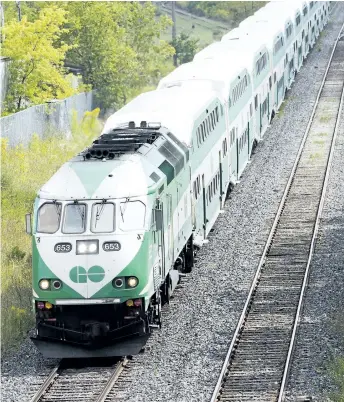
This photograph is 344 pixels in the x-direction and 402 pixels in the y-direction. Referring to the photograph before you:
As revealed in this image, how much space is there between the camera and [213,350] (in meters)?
16.8

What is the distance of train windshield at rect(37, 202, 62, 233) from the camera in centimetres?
1558

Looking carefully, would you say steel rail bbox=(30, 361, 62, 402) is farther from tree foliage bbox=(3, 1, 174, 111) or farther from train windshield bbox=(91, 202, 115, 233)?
tree foliage bbox=(3, 1, 174, 111)

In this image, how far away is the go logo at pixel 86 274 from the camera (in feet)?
50.5

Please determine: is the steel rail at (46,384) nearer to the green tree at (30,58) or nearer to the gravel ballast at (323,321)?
the gravel ballast at (323,321)

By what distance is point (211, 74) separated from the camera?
1030 inches

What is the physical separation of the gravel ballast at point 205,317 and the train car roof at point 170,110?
3.09 meters

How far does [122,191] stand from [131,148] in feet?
5.72

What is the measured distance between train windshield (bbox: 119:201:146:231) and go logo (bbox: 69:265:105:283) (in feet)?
2.46

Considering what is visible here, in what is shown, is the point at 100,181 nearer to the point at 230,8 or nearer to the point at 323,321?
the point at 323,321

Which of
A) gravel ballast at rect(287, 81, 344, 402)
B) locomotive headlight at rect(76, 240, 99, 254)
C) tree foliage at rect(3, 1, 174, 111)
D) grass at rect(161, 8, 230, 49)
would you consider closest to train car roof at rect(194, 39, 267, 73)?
tree foliage at rect(3, 1, 174, 111)

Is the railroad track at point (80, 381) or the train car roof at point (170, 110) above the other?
the train car roof at point (170, 110)

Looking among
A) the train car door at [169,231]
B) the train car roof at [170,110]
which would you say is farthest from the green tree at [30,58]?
the train car door at [169,231]

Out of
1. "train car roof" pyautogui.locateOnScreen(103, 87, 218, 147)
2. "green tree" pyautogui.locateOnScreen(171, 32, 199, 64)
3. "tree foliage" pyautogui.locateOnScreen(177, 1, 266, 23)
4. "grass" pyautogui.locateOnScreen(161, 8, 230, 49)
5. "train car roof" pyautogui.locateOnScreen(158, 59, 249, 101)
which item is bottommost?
"grass" pyautogui.locateOnScreen(161, 8, 230, 49)

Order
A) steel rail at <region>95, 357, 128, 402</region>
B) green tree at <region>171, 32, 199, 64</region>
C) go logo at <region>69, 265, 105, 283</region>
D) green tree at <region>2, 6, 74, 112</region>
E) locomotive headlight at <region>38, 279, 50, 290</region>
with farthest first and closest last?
green tree at <region>171, 32, 199, 64</region> < green tree at <region>2, 6, 74, 112</region> < locomotive headlight at <region>38, 279, 50, 290</region> < go logo at <region>69, 265, 105, 283</region> < steel rail at <region>95, 357, 128, 402</region>
